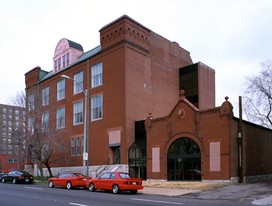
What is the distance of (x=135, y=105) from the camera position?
130ft

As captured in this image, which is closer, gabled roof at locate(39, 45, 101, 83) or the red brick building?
the red brick building

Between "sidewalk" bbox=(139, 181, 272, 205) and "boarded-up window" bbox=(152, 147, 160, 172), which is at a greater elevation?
Result: "boarded-up window" bbox=(152, 147, 160, 172)

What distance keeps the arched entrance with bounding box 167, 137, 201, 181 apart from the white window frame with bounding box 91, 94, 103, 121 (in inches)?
457

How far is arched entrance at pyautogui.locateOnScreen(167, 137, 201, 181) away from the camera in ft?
104

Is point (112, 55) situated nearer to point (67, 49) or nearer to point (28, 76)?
point (67, 49)

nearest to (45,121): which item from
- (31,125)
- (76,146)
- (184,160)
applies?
(31,125)

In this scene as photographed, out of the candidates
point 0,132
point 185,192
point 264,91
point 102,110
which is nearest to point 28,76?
point 102,110

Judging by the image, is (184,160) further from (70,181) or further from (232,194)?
(232,194)

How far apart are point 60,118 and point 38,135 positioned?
10.8m

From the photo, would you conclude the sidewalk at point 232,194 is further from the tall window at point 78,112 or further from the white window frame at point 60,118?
the white window frame at point 60,118

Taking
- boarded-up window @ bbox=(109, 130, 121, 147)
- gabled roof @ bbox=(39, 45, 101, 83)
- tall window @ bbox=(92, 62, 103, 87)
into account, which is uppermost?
gabled roof @ bbox=(39, 45, 101, 83)

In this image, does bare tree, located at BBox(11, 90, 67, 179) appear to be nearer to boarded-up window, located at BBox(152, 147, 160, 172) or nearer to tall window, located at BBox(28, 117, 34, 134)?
tall window, located at BBox(28, 117, 34, 134)

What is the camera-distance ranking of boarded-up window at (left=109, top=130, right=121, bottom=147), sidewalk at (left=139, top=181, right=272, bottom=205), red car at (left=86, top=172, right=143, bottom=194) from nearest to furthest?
sidewalk at (left=139, top=181, right=272, bottom=205) < red car at (left=86, top=172, right=143, bottom=194) < boarded-up window at (left=109, top=130, right=121, bottom=147)

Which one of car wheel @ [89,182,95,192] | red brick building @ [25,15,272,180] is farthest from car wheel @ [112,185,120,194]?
red brick building @ [25,15,272,180]
